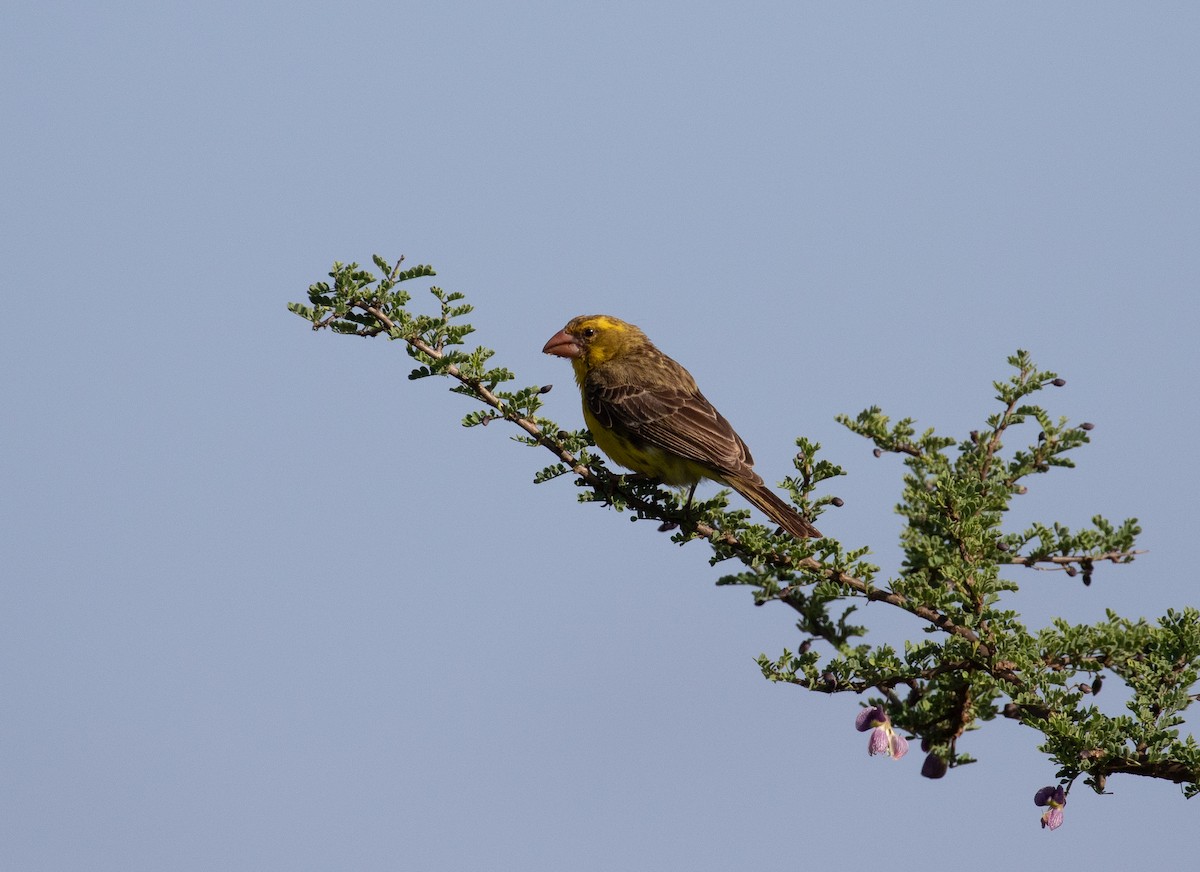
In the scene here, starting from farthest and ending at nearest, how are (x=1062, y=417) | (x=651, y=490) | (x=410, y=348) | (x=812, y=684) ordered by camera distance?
(x=651, y=490) < (x=1062, y=417) < (x=410, y=348) < (x=812, y=684)

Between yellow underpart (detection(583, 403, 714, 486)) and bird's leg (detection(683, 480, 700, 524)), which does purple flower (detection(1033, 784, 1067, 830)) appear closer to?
bird's leg (detection(683, 480, 700, 524))

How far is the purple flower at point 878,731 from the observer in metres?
6.19

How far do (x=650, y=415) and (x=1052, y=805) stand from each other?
381 cm

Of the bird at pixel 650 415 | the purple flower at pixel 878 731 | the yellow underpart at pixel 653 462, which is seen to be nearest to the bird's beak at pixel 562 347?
the bird at pixel 650 415

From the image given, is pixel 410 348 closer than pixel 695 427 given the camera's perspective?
Yes

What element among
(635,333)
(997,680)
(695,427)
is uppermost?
(635,333)

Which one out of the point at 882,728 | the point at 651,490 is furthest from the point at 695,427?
the point at 882,728

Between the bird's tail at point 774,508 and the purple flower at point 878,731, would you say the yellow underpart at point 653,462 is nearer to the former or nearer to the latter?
the bird's tail at point 774,508

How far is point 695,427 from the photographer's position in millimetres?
8789

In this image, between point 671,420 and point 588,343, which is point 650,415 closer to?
point 671,420

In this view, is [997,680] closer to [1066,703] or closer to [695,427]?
[1066,703]

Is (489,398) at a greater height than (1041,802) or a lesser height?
greater

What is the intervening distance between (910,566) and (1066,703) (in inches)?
58.3

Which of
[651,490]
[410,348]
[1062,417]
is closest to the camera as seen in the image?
[410,348]
